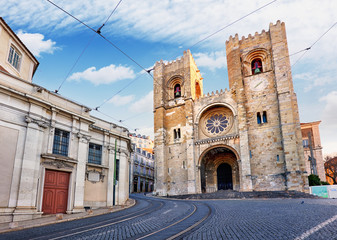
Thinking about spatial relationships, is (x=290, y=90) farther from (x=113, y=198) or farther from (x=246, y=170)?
(x=113, y=198)

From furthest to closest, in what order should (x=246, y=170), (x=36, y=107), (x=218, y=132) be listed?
(x=218, y=132), (x=246, y=170), (x=36, y=107)

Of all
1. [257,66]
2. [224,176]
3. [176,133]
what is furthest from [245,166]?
[257,66]

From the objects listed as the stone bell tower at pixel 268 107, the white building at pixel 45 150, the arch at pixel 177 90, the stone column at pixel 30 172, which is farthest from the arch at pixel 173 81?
the stone column at pixel 30 172

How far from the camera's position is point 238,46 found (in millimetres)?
31828

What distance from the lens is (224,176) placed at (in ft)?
105

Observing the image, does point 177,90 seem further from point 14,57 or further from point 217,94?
point 14,57

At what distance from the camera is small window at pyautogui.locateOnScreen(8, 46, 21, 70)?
52.6 ft

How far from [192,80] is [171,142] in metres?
9.30

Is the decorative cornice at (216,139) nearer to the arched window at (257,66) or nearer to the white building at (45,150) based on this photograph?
the arched window at (257,66)

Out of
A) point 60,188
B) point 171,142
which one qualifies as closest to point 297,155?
point 171,142

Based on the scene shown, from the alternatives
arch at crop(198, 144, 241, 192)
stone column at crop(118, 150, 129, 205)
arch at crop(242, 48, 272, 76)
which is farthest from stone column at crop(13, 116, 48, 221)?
arch at crop(242, 48, 272, 76)

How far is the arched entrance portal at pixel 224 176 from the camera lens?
31.3 metres

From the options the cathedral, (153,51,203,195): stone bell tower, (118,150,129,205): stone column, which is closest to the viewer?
(118,150,129,205): stone column

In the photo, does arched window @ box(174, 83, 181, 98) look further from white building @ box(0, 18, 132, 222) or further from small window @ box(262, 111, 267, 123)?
white building @ box(0, 18, 132, 222)
